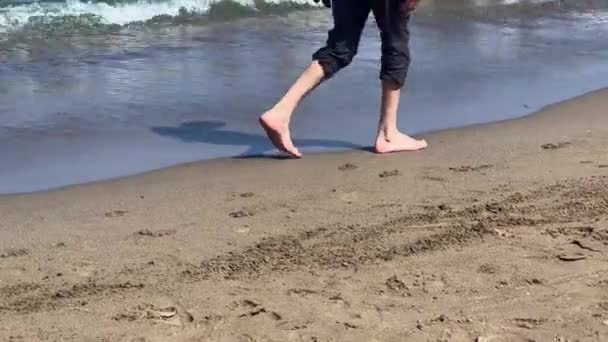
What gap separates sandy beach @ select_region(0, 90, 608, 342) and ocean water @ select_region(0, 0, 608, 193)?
0.47m

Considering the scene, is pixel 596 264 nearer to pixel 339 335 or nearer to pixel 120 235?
pixel 339 335

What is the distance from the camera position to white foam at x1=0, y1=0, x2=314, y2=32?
8.82 m

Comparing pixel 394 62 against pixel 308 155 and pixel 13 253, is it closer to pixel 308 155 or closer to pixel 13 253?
pixel 308 155

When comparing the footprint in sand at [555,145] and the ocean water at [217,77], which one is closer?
the footprint in sand at [555,145]

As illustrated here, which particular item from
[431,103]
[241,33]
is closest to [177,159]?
[431,103]

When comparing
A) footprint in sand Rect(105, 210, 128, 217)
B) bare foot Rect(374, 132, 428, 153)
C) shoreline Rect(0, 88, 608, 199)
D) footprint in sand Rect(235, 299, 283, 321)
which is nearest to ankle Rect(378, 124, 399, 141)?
bare foot Rect(374, 132, 428, 153)

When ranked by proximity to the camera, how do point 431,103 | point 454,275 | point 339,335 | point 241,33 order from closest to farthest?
point 339,335 < point 454,275 < point 431,103 < point 241,33

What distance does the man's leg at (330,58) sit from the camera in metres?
4.93

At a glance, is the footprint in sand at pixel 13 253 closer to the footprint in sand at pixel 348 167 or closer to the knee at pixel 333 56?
the footprint in sand at pixel 348 167

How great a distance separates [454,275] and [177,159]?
199cm

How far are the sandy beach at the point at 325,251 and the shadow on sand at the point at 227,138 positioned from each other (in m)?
0.21

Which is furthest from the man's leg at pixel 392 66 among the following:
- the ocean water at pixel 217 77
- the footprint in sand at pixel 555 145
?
the footprint in sand at pixel 555 145

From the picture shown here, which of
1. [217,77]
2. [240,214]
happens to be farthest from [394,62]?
[217,77]

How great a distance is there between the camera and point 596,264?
353 cm
